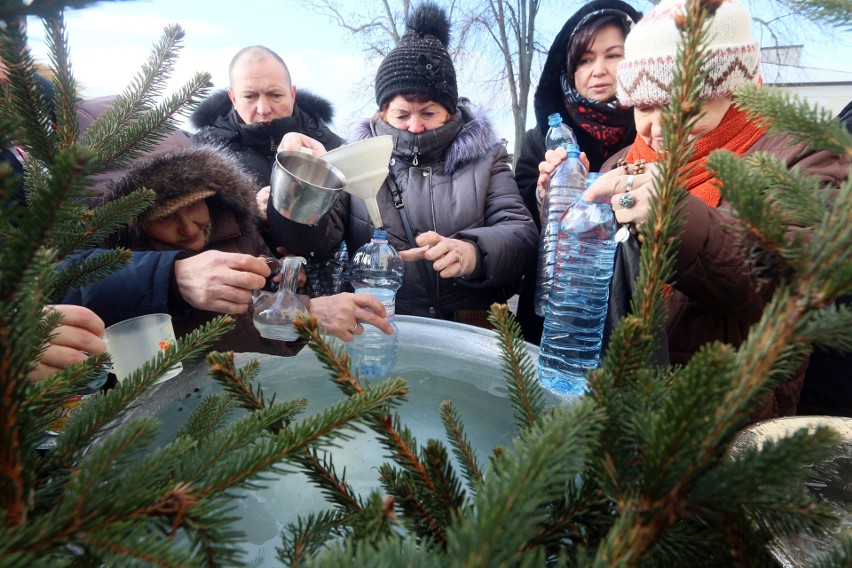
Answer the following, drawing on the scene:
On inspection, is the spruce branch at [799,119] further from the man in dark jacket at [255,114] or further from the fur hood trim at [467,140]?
the man in dark jacket at [255,114]

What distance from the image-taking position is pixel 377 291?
2.55m

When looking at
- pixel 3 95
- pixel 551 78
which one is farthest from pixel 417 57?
pixel 3 95

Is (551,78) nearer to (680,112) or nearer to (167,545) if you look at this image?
(680,112)

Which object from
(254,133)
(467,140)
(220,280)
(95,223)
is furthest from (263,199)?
(95,223)

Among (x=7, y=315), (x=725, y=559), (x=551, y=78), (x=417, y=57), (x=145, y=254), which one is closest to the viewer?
(x=7, y=315)

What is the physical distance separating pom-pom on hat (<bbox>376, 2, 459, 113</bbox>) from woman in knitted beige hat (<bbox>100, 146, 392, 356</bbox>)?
1118 millimetres

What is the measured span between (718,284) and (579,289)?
102 centimetres

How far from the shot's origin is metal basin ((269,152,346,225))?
72.6 inches

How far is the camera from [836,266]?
1.45 ft

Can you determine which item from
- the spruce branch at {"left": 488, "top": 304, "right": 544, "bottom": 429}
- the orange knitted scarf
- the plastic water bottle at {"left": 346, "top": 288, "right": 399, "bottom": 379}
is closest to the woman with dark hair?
the orange knitted scarf

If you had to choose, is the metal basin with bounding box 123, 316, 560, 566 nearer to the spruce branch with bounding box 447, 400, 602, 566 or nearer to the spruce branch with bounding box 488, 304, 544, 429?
the spruce branch with bounding box 488, 304, 544, 429

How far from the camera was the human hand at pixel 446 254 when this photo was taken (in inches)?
87.6

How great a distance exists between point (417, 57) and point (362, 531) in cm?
273

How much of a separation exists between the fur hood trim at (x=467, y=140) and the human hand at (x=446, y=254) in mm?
695
